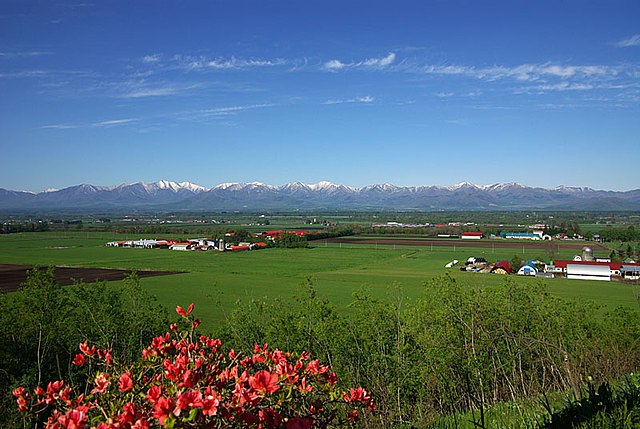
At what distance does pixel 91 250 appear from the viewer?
78.9 metres

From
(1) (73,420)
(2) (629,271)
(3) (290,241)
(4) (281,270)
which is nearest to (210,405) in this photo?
(1) (73,420)

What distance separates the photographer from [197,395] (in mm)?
2330

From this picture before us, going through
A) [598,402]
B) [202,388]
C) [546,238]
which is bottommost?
[546,238]

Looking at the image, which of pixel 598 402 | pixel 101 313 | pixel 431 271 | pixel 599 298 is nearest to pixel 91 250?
pixel 431 271

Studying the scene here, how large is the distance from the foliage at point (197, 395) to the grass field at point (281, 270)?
75.6 ft

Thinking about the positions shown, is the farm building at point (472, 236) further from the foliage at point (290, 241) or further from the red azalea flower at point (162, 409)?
the red azalea flower at point (162, 409)

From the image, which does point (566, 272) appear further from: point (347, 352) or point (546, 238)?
point (546, 238)

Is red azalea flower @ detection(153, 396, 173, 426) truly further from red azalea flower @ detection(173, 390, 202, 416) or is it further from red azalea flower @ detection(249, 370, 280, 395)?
red azalea flower @ detection(249, 370, 280, 395)

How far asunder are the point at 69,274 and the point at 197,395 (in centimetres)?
5574

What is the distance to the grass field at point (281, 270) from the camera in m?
39.5

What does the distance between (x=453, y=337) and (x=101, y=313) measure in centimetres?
1346

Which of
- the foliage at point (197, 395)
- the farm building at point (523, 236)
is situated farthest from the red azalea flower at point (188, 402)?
the farm building at point (523, 236)

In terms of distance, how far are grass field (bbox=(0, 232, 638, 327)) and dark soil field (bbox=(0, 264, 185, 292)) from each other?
337cm

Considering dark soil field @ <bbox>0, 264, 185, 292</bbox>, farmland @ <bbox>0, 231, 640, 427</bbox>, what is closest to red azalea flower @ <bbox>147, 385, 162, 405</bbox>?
farmland @ <bbox>0, 231, 640, 427</bbox>
